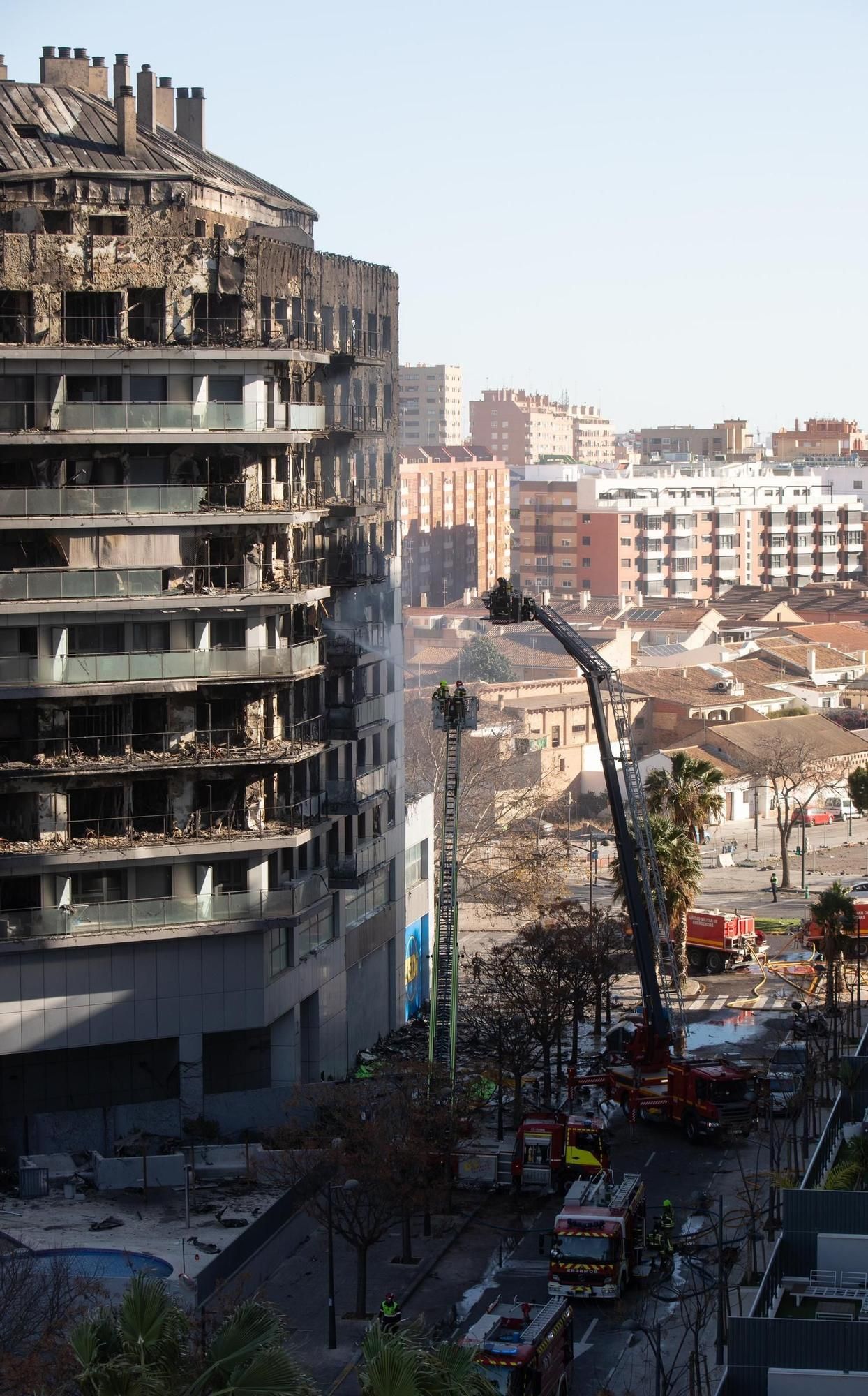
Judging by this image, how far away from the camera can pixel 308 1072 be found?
5919 cm

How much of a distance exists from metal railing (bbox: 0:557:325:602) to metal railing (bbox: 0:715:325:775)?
3404 mm

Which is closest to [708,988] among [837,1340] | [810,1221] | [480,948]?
[480,948]

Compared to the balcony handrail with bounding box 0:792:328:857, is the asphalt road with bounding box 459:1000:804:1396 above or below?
below

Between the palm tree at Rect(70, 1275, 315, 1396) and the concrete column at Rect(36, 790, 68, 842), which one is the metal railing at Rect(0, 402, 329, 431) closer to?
the concrete column at Rect(36, 790, 68, 842)

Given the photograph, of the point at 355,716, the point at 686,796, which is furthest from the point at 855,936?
the point at 355,716

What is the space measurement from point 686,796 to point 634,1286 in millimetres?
37196

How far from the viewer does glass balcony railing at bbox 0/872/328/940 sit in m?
52.2

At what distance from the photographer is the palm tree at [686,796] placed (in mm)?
81375

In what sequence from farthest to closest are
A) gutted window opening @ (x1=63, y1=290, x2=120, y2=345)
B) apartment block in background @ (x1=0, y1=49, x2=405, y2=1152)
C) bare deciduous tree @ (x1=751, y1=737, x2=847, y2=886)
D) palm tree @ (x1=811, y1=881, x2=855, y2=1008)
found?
bare deciduous tree @ (x1=751, y1=737, x2=847, y2=886), palm tree @ (x1=811, y1=881, x2=855, y2=1008), gutted window opening @ (x1=63, y1=290, x2=120, y2=345), apartment block in background @ (x1=0, y1=49, x2=405, y2=1152)

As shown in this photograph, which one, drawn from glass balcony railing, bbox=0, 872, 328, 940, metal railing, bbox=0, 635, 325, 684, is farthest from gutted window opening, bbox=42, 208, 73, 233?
glass balcony railing, bbox=0, 872, 328, 940

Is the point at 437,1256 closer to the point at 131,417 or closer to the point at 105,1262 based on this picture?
the point at 105,1262

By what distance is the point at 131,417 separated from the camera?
53281 mm

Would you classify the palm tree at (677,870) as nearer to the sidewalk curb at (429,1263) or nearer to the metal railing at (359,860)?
the metal railing at (359,860)

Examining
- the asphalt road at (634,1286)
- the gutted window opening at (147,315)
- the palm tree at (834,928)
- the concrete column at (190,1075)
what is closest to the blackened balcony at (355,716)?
the concrete column at (190,1075)
